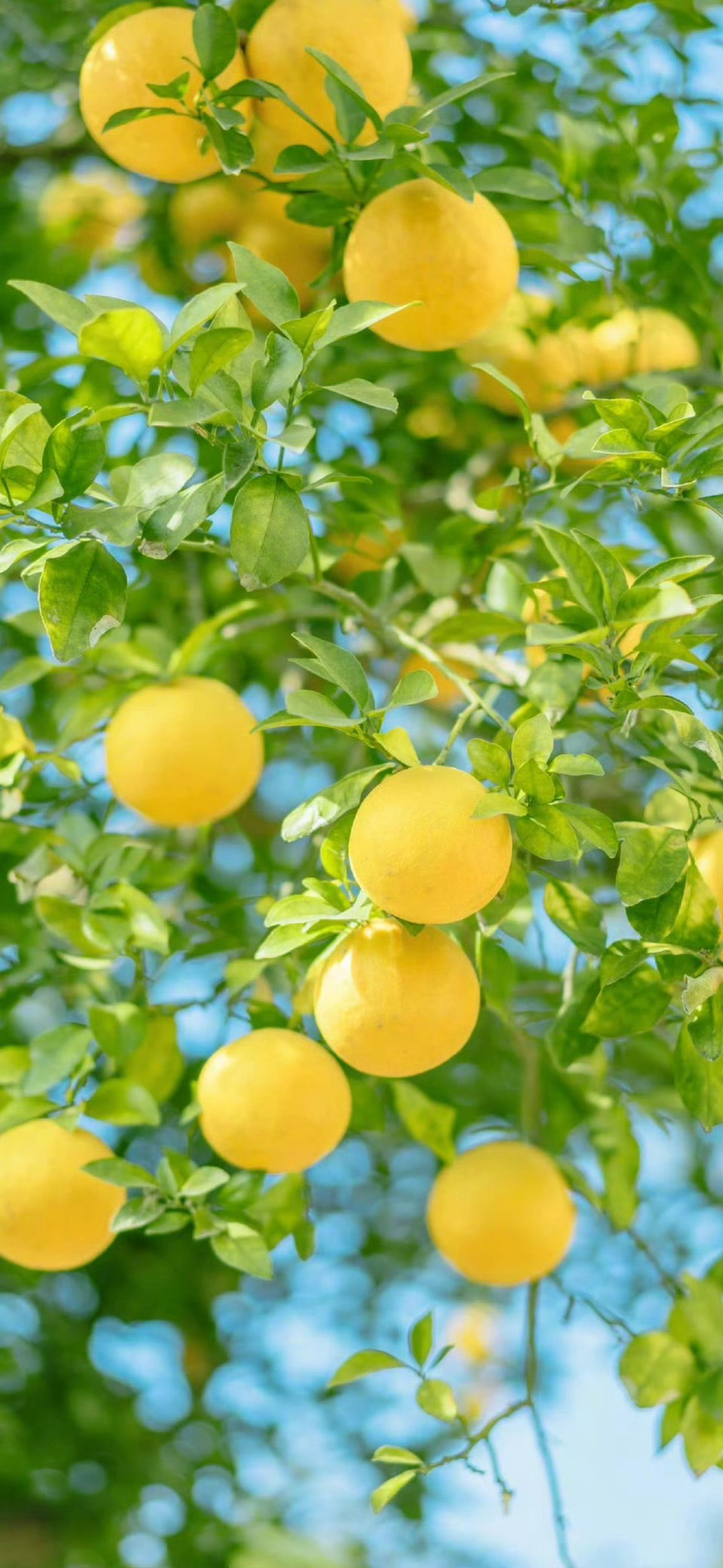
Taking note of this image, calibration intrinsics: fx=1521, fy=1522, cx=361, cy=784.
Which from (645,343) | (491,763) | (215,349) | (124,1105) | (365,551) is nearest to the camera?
(215,349)

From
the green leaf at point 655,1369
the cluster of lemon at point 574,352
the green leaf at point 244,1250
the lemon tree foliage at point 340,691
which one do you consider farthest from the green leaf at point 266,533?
the cluster of lemon at point 574,352

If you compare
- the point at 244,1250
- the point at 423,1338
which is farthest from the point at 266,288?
the point at 423,1338

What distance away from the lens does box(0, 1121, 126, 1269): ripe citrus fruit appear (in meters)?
1.31

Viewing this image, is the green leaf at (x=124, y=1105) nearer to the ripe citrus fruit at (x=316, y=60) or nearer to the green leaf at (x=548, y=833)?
the green leaf at (x=548, y=833)

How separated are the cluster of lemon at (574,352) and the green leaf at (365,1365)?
1.21 m

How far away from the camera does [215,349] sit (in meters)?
0.90

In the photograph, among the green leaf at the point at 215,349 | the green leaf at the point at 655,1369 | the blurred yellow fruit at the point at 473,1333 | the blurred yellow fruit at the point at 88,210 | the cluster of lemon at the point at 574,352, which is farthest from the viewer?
the blurred yellow fruit at the point at 473,1333

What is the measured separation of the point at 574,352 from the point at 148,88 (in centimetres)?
82

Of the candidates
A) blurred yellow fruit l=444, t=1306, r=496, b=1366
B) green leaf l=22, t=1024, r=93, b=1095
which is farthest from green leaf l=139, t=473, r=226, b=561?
blurred yellow fruit l=444, t=1306, r=496, b=1366

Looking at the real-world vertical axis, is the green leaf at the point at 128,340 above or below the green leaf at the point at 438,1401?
above

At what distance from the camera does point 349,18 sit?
1311mm

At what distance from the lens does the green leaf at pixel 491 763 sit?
987 millimetres

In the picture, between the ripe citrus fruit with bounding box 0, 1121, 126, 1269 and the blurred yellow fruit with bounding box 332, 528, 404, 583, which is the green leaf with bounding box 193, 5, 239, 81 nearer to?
the blurred yellow fruit with bounding box 332, 528, 404, 583

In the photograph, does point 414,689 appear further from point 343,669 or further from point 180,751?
point 180,751
